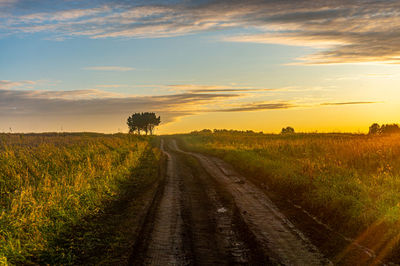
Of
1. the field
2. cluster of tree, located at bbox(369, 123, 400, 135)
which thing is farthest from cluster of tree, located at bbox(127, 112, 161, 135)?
the field

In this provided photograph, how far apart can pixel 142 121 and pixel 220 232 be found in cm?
10111

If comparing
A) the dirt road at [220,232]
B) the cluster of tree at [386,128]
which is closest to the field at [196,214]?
Answer: the dirt road at [220,232]

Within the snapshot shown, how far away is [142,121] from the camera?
108250 mm

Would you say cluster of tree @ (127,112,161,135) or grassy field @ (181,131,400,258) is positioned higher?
cluster of tree @ (127,112,161,135)

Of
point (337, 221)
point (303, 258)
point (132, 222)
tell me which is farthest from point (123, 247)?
Result: point (337, 221)

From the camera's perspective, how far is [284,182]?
1588 cm

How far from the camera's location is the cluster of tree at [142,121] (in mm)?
108375

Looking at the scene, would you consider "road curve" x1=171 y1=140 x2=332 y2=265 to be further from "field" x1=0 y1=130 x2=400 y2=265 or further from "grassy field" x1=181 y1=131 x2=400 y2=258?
"grassy field" x1=181 y1=131 x2=400 y2=258

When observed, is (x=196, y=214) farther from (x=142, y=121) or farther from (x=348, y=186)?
(x=142, y=121)

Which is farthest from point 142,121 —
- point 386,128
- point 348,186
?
point 348,186

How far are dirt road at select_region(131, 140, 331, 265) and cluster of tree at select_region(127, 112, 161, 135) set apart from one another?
→ 312 feet

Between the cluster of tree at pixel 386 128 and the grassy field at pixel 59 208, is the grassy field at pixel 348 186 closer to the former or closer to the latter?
the grassy field at pixel 59 208

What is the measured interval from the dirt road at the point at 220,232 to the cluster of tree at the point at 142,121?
3742 inches

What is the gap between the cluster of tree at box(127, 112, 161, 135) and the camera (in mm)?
108375
